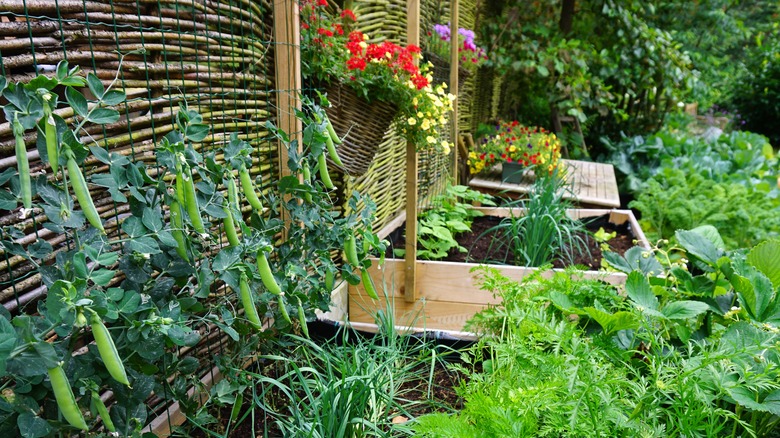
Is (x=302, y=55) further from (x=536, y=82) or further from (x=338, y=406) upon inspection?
(x=536, y=82)

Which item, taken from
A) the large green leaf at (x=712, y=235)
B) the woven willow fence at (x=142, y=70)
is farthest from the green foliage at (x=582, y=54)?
the woven willow fence at (x=142, y=70)

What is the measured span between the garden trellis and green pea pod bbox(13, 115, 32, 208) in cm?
8

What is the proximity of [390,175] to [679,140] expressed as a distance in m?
4.84

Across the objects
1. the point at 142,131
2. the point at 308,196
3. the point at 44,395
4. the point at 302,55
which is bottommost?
the point at 44,395

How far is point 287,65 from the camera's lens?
6.31 ft

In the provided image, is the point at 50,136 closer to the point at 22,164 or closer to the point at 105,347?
the point at 22,164

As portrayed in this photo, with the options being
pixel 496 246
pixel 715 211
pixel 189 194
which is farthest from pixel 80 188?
pixel 715 211

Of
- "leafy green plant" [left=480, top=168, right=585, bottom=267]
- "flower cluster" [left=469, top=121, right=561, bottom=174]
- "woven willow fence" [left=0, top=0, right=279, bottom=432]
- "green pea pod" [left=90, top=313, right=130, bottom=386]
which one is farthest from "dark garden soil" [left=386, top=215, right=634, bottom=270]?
"green pea pod" [left=90, top=313, right=130, bottom=386]

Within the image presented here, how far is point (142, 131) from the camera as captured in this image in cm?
153

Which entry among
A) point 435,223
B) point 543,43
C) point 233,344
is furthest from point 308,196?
point 543,43

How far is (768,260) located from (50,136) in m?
2.05

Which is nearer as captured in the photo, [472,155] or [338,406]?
[338,406]

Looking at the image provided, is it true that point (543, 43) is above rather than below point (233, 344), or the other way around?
above

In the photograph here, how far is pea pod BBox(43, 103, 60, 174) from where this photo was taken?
0.86m
